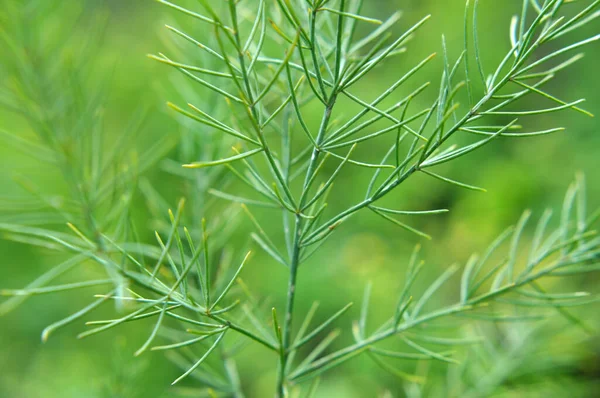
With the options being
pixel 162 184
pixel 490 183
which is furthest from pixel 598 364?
pixel 162 184

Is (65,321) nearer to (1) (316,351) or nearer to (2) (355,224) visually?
(1) (316,351)

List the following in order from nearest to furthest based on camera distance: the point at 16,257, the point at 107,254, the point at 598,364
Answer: the point at 107,254
the point at 598,364
the point at 16,257

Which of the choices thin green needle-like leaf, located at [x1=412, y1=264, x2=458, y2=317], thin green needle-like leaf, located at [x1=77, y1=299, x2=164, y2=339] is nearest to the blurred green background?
thin green needle-like leaf, located at [x1=412, y1=264, x2=458, y2=317]

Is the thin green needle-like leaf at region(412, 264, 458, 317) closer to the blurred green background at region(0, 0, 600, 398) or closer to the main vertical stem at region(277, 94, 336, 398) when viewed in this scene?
the main vertical stem at region(277, 94, 336, 398)

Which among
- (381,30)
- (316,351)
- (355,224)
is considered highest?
(381,30)

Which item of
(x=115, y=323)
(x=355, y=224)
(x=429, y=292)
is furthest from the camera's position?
(x=355, y=224)

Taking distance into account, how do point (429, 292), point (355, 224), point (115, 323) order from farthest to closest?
point (355, 224) < point (429, 292) < point (115, 323)

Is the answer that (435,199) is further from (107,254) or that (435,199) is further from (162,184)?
(107,254)

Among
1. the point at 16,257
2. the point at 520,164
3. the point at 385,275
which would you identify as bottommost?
the point at 16,257

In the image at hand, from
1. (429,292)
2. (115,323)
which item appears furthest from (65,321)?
(429,292)
